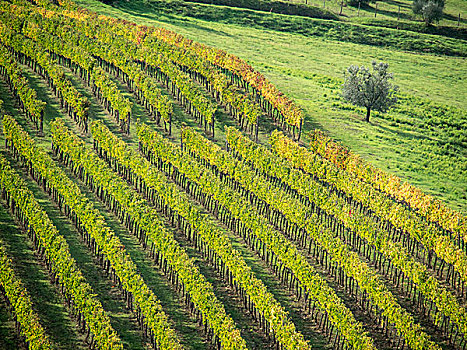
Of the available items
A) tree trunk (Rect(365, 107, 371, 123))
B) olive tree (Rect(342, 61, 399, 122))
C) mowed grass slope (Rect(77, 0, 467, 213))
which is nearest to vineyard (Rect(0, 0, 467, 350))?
mowed grass slope (Rect(77, 0, 467, 213))

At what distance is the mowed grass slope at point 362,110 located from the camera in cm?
7112

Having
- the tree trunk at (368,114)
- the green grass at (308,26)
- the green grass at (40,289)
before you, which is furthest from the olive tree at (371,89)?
the green grass at (40,289)

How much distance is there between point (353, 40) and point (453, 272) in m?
85.3

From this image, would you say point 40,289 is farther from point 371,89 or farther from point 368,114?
point 371,89

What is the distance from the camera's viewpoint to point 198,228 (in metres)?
49.7

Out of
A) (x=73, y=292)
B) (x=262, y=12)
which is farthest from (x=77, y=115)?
(x=262, y=12)

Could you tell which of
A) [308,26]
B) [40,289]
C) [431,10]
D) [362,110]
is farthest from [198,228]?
[431,10]

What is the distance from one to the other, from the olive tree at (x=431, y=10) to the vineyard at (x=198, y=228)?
66.9 meters

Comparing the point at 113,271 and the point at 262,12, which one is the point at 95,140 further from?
the point at 262,12

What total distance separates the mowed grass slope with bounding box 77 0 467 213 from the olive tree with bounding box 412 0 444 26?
850 cm

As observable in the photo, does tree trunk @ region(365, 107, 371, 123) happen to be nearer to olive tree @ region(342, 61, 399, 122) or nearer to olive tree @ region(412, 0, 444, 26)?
olive tree @ region(342, 61, 399, 122)

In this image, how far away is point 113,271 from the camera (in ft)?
151

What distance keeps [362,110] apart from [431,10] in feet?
182

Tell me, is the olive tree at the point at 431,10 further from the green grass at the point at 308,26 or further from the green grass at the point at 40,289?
the green grass at the point at 40,289
